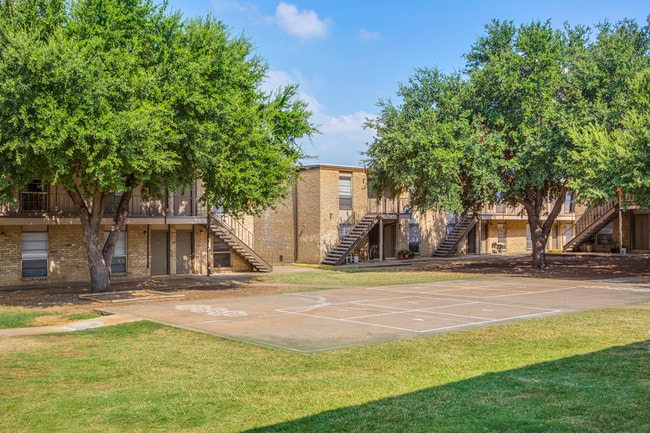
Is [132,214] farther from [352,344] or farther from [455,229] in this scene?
[455,229]

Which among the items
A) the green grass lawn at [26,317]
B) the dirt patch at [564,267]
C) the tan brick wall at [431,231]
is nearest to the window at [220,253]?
the dirt patch at [564,267]

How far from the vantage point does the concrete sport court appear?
14.9 m

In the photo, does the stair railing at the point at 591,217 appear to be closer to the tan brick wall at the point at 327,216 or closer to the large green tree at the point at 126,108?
the tan brick wall at the point at 327,216

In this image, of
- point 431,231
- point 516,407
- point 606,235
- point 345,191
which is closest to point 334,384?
point 516,407

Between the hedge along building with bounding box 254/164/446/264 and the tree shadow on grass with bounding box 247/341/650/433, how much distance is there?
3123cm

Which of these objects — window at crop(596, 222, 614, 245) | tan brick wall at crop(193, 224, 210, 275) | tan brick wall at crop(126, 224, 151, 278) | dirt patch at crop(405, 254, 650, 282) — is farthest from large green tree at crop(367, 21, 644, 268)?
window at crop(596, 222, 614, 245)

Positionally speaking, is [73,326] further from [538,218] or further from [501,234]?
[501,234]

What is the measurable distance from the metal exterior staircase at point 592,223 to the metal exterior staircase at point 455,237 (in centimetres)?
879

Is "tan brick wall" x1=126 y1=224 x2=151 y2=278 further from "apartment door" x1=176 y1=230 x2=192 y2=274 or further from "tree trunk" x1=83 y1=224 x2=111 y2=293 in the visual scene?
"tree trunk" x1=83 y1=224 x2=111 y2=293

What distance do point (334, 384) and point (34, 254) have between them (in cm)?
2247

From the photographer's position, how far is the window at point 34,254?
28.4 meters

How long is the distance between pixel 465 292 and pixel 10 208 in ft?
61.2

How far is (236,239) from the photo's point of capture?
35.4 meters

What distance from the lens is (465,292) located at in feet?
80.9
